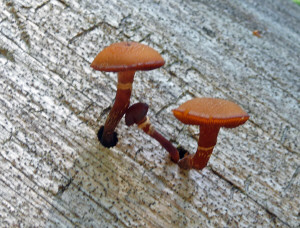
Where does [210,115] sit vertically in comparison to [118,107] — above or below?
above

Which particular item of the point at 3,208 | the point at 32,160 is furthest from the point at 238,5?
the point at 3,208

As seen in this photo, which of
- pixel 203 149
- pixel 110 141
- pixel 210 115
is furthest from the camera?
pixel 110 141

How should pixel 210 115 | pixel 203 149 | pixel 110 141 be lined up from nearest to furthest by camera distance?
pixel 210 115 < pixel 203 149 < pixel 110 141

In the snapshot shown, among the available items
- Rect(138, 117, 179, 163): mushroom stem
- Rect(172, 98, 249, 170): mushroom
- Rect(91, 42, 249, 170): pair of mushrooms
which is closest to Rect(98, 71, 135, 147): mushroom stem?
Rect(91, 42, 249, 170): pair of mushrooms

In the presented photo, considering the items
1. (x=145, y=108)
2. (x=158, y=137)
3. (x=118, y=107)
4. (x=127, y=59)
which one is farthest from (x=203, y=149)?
(x=127, y=59)

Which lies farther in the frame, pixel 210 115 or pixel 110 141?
pixel 110 141

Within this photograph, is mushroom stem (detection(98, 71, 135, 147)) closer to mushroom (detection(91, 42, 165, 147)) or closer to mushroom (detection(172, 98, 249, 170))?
mushroom (detection(91, 42, 165, 147))

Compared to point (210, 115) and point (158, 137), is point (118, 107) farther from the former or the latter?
point (210, 115)

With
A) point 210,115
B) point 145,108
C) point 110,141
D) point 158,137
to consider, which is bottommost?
point 110,141
